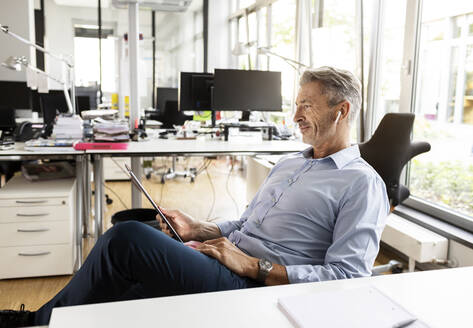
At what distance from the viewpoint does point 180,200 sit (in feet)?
15.4

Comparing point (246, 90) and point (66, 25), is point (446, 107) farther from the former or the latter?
point (66, 25)

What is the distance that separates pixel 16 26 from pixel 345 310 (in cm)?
660

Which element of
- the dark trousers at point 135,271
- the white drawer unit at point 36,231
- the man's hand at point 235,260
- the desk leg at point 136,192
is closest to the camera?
the dark trousers at point 135,271

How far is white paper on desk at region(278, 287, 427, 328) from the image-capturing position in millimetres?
757

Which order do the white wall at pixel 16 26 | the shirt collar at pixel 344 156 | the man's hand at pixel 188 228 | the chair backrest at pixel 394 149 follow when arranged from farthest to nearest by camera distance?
the white wall at pixel 16 26 < the chair backrest at pixel 394 149 < the man's hand at pixel 188 228 < the shirt collar at pixel 344 156

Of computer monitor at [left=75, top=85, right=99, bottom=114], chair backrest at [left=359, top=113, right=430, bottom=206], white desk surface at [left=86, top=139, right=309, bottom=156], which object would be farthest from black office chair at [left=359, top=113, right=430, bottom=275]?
computer monitor at [left=75, top=85, right=99, bottom=114]

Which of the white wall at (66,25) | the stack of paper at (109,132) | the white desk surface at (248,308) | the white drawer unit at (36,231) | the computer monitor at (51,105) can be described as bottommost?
the white drawer unit at (36,231)

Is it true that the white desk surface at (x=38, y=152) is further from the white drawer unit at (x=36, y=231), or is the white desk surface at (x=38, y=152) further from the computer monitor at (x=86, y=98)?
the computer monitor at (x=86, y=98)

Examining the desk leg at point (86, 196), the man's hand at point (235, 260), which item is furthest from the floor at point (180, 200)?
the man's hand at point (235, 260)

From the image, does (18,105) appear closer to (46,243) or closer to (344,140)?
(46,243)

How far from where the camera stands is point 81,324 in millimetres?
731

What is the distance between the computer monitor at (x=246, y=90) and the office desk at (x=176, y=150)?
50 cm

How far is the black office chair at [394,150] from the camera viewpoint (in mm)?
2424

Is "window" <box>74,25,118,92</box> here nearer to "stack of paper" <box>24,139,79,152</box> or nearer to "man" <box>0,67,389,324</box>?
"stack of paper" <box>24,139,79,152</box>
